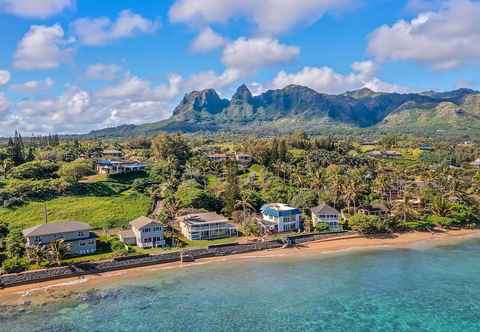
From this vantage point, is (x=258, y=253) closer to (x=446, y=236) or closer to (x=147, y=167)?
(x=446, y=236)

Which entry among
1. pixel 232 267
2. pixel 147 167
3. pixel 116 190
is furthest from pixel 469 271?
pixel 147 167

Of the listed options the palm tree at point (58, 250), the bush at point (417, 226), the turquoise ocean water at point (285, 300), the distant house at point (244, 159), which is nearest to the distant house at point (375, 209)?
the bush at point (417, 226)

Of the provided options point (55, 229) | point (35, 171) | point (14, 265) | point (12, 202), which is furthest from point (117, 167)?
point (14, 265)

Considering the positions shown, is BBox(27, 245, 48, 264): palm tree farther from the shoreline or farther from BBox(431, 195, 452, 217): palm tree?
BBox(431, 195, 452, 217): palm tree

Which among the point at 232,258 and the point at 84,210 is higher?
the point at 84,210

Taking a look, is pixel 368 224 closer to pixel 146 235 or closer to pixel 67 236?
pixel 146 235

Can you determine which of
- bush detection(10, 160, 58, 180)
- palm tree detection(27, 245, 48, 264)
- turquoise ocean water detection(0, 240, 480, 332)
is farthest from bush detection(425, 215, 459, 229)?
bush detection(10, 160, 58, 180)
